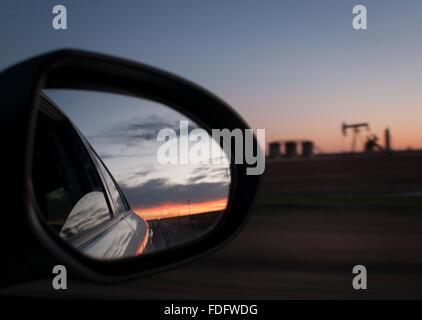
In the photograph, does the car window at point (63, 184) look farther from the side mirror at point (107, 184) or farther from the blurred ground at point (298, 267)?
the blurred ground at point (298, 267)

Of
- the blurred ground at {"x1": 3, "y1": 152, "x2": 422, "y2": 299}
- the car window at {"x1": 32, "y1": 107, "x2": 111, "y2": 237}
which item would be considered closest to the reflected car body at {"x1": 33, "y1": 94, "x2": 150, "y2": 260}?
the car window at {"x1": 32, "y1": 107, "x2": 111, "y2": 237}

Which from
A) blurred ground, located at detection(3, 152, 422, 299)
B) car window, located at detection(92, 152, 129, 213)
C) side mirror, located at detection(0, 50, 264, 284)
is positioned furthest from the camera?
blurred ground, located at detection(3, 152, 422, 299)

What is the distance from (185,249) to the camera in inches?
84.4

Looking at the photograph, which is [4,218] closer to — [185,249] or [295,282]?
[185,249]

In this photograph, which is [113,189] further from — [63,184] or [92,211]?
[63,184]

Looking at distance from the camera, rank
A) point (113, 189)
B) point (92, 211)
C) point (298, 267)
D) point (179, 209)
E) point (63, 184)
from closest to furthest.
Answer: point (63, 184) → point (179, 209) → point (92, 211) → point (113, 189) → point (298, 267)

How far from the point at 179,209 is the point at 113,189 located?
1.84 feet

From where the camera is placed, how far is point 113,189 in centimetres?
263

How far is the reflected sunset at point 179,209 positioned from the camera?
7.25 feet

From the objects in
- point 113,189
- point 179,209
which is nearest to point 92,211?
point 113,189

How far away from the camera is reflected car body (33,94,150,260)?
5.86 feet

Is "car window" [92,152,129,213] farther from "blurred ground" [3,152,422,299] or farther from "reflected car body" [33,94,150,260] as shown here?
"blurred ground" [3,152,422,299]

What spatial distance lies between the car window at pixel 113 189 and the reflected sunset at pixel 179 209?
23 centimetres

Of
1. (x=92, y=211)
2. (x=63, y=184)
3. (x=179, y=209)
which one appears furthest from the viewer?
(x=92, y=211)
